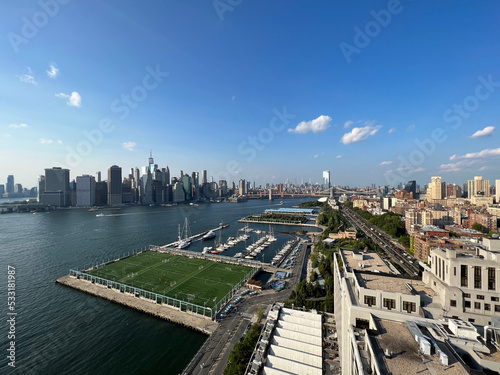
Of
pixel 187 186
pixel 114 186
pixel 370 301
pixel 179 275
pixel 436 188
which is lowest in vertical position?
pixel 179 275

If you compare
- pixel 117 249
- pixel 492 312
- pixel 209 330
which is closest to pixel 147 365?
pixel 209 330

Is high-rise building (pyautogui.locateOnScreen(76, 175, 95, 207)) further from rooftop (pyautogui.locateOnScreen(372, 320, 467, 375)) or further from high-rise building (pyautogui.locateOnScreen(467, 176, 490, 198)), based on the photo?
high-rise building (pyautogui.locateOnScreen(467, 176, 490, 198))

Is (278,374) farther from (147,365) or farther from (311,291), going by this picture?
(311,291)

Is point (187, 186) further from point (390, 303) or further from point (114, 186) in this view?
point (390, 303)

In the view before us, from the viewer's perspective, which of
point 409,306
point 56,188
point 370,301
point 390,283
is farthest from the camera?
point 56,188

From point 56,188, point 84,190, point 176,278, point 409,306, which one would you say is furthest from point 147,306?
point 56,188

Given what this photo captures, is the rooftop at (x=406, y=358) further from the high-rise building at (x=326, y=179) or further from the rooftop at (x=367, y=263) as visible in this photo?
the high-rise building at (x=326, y=179)

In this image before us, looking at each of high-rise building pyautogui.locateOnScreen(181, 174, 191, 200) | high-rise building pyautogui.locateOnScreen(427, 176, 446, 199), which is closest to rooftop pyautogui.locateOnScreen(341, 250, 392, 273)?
high-rise building pyautogui.locateOnScreen(427, 176, 446, 199)
